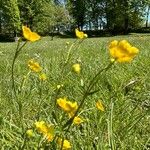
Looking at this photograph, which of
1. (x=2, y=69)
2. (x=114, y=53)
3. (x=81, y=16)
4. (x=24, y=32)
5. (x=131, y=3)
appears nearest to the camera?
(x=114, y=53)

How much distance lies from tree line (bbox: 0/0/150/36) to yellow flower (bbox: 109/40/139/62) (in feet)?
206

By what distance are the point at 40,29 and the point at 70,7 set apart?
541 inches

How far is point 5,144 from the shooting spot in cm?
221

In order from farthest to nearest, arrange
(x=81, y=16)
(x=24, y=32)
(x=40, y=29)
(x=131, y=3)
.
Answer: (x=81, y=16) → (x=40, y=29) → (x=131, y=3) → (x=24, y=32)

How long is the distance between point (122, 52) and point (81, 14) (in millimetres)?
75436

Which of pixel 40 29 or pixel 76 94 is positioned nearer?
pixel 76 94

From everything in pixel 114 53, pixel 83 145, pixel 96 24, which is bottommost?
pixel 96 24

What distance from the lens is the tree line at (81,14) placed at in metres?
65.0

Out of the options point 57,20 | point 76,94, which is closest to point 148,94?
point 76,94

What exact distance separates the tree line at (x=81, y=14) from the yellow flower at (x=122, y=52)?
206 ft

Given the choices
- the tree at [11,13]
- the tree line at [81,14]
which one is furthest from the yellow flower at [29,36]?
the tree at [11,13]

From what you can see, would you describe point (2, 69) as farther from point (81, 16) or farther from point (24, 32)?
point (81, 16)

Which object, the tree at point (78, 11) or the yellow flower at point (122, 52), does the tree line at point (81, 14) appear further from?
the yellow flower at point (122, 52)

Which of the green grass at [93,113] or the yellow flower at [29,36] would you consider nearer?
the yellow flower at [29,36]
